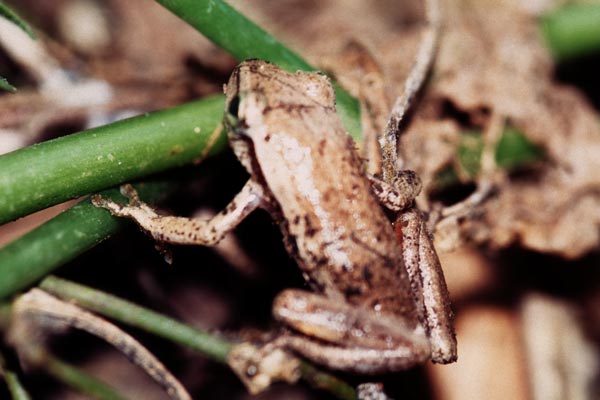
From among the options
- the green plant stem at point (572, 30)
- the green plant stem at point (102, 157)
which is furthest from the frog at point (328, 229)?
the green plant stem at point (572, 30)

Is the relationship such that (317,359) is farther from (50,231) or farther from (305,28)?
(305,28)

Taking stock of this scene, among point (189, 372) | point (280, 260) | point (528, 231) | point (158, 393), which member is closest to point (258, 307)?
point (280, 260)

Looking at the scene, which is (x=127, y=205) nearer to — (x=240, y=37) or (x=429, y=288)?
(x=240, y=37)

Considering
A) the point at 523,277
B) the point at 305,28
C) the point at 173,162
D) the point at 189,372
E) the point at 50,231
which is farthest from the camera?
the point at 305,28

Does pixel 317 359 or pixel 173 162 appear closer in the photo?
pixel 317 359

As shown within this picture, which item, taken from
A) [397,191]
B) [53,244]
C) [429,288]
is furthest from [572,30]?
[53,244]

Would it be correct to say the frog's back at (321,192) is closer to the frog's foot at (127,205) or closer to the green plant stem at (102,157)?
the green plant stem at (102,157)
